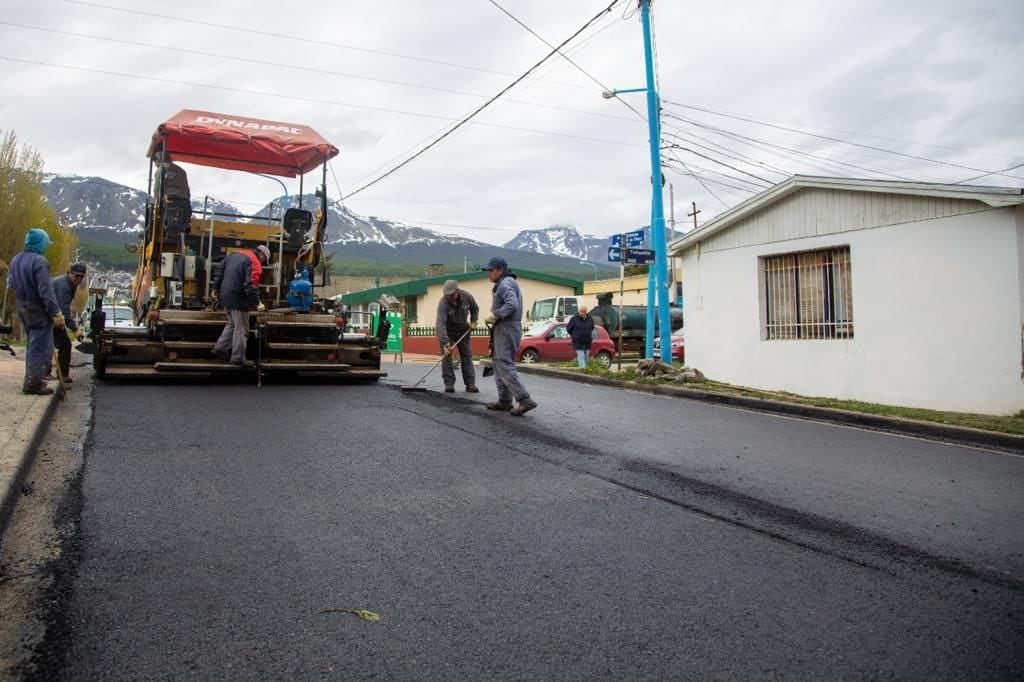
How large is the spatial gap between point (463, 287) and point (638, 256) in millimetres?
24223

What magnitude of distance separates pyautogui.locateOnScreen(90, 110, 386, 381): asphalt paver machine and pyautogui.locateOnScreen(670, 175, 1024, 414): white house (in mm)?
6854

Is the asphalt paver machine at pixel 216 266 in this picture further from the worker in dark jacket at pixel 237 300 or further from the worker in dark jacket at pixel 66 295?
the worker in dark jacket at pixel 66 295

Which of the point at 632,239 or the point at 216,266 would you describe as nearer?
the point at 216,266

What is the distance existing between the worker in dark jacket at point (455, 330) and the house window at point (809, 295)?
578 cm

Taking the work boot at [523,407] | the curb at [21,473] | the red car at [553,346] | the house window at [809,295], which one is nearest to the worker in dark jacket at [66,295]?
the curb at [21,473]

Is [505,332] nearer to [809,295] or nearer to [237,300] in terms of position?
[237,300]

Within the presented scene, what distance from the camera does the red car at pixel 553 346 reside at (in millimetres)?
23078

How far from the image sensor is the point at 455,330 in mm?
11664

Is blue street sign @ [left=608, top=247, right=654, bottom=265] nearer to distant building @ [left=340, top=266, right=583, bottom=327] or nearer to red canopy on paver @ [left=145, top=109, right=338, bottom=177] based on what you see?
red canopy on paver @ [left=145, top=109, right=338, bottom=177]

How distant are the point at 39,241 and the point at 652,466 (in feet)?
22.5

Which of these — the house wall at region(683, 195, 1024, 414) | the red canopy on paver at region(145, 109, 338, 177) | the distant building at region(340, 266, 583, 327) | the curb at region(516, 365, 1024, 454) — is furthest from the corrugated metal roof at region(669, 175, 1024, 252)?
the distant building at region(340, 266, 583, 327)

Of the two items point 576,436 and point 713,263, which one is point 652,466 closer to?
point 576,436

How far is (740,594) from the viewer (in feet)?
11.3

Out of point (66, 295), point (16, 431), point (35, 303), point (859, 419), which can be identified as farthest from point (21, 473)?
point (859, 419)
